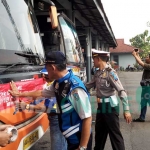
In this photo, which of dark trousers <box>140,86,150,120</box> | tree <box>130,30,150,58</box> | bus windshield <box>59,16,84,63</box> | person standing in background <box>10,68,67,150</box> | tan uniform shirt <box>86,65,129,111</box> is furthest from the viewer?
tree <box>130,30,150,58</box>

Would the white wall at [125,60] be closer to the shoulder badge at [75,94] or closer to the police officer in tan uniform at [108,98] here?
the police officer in tan uniform at [108,98]

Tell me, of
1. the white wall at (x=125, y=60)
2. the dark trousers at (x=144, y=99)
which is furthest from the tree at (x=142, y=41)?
the dark trousers at (x=144, y=99)

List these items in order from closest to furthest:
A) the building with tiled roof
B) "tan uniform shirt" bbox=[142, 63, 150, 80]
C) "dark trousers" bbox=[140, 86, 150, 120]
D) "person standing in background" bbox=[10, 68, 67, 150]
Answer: "person standing in background" bbox=[10, 68, 67, 150]
"tan uniform shirt" bbox=[142, 63, 150, 80]
"dark trousers" bbox=[140, 86, 150, 120]
the building with tiled roof

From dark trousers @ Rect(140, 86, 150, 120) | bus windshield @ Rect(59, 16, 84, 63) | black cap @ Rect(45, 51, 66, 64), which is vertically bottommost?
dark trousers @ Rect(140, 86, 150, 120)

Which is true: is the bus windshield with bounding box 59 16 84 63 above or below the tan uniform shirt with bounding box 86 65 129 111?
above

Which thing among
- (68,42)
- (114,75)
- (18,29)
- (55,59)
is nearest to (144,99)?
(68,42)

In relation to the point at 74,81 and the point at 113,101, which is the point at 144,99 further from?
the point at 74,81

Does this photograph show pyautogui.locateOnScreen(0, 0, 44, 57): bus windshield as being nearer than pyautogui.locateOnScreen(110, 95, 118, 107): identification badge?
Yes

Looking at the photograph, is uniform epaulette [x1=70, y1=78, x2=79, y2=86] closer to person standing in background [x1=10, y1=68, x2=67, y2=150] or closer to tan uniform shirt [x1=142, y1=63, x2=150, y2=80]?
person standing in background [x1=10, y1=68, x2=67, y2=150]

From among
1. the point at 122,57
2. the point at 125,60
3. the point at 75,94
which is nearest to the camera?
the point at 75,94

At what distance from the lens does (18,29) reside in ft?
13.7

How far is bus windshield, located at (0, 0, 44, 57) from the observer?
12.7ft

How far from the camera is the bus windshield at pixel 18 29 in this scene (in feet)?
12.7

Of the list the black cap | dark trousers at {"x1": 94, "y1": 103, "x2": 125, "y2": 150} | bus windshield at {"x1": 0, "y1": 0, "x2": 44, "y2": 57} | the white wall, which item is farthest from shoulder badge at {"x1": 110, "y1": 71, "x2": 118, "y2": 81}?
the white wall
